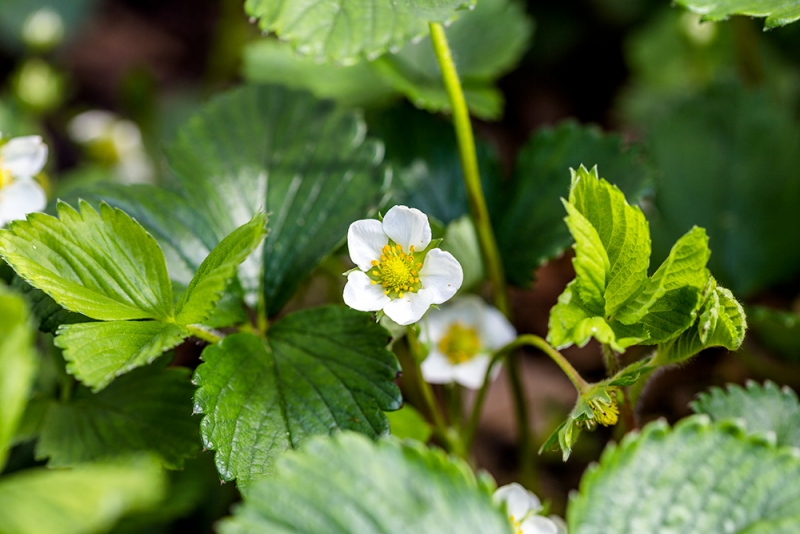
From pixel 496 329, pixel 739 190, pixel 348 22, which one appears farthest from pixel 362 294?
pixel 739 190

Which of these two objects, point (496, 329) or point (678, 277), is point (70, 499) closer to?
point (678, 277)

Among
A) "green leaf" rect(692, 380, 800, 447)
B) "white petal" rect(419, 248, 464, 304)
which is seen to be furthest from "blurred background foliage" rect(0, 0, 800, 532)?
"white petal" rect(419, 248, 464, 304)

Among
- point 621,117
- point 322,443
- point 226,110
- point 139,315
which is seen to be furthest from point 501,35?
point 322,443

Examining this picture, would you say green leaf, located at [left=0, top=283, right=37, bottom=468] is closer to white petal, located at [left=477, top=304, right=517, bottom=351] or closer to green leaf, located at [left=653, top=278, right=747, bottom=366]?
green leaf, located at [left=653, top=278, right=747, bottom=366]

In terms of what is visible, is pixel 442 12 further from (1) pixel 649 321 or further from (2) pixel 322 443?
(2) pixel 322 443

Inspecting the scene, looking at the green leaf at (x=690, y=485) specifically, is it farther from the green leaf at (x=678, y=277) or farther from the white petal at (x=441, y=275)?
the white petal at (x=441, y=275)
